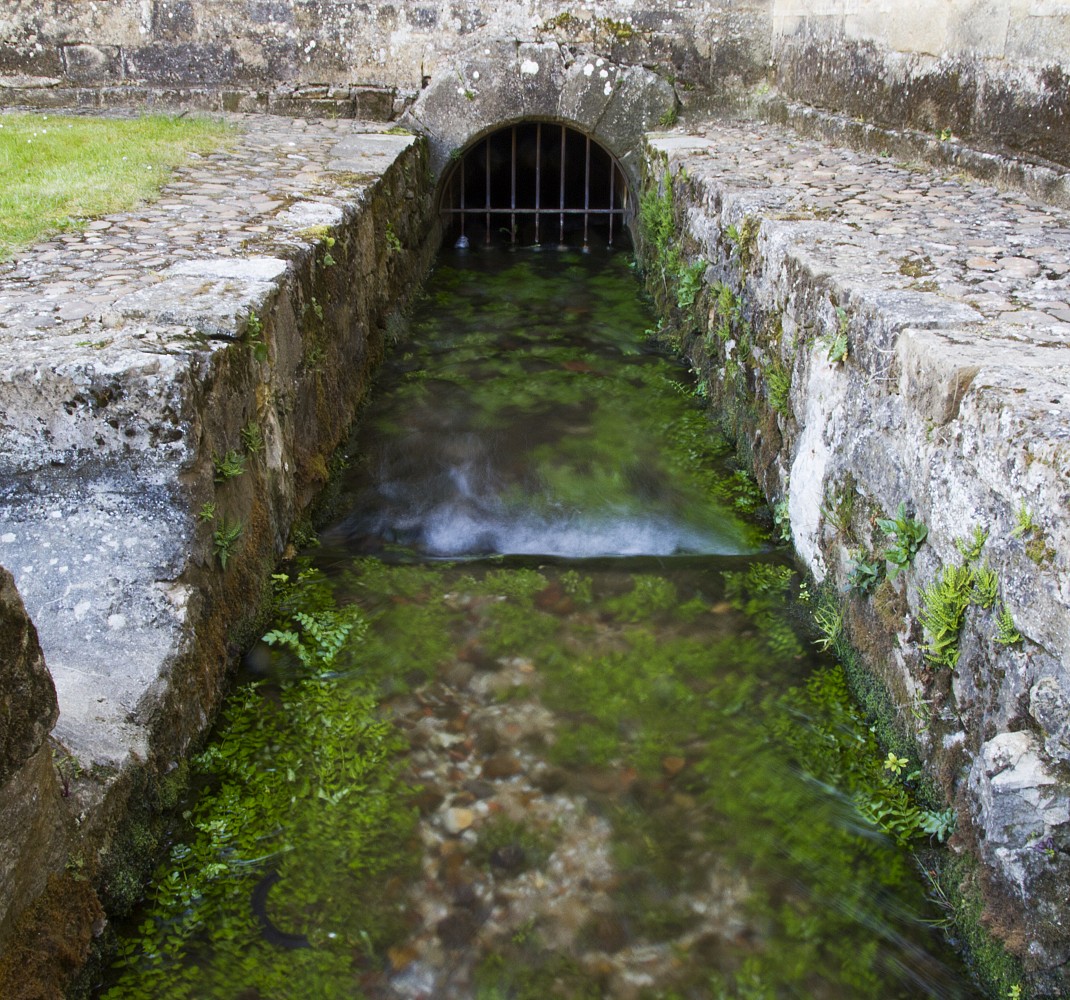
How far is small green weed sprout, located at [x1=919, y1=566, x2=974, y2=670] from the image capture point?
202cm

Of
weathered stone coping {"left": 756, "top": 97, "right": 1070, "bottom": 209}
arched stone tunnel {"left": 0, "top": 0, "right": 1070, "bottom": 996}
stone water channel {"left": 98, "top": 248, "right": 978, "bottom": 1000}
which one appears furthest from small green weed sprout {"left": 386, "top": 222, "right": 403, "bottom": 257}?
weathered stone coping {"left": 756, "top": 97, "right": 1070, "bottom": 209}

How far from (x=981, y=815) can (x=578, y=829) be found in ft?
2.73

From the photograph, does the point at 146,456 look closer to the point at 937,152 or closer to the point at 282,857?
the point at 282,857

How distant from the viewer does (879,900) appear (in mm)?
2086

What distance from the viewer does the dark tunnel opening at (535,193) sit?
779cm

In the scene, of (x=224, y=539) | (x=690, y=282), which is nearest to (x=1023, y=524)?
(x=224, y=539)

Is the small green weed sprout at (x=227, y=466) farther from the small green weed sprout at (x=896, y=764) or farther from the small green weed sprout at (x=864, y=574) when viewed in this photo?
the small green weed sprout at (x=896, y=764)

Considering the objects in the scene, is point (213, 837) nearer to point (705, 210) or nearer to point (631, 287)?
point (705, 210)

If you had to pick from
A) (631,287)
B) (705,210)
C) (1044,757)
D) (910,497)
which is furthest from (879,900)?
(631,287)

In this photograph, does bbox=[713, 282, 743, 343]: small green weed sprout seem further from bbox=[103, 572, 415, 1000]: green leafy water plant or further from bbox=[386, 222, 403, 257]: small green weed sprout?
bbox=[103, 572, 415, 1000]: green leafy water plant

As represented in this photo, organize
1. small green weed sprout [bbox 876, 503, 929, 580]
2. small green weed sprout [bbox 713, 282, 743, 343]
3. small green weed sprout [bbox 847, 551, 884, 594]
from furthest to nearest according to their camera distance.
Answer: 1. small green weed sprout [bbox 713, 282, 743, 343]
2. small green weed sprout [bbox 847, 551, 884, 594]
3. small green weed sprout [bbox 876, 503, 929, 580]

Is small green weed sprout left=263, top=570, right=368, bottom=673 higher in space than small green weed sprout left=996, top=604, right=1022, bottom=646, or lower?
lower

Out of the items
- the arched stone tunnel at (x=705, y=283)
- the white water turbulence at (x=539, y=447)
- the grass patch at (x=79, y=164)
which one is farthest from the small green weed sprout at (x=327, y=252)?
the grass patch at (x=79, y=164)

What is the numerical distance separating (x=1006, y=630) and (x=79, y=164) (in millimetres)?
4651
